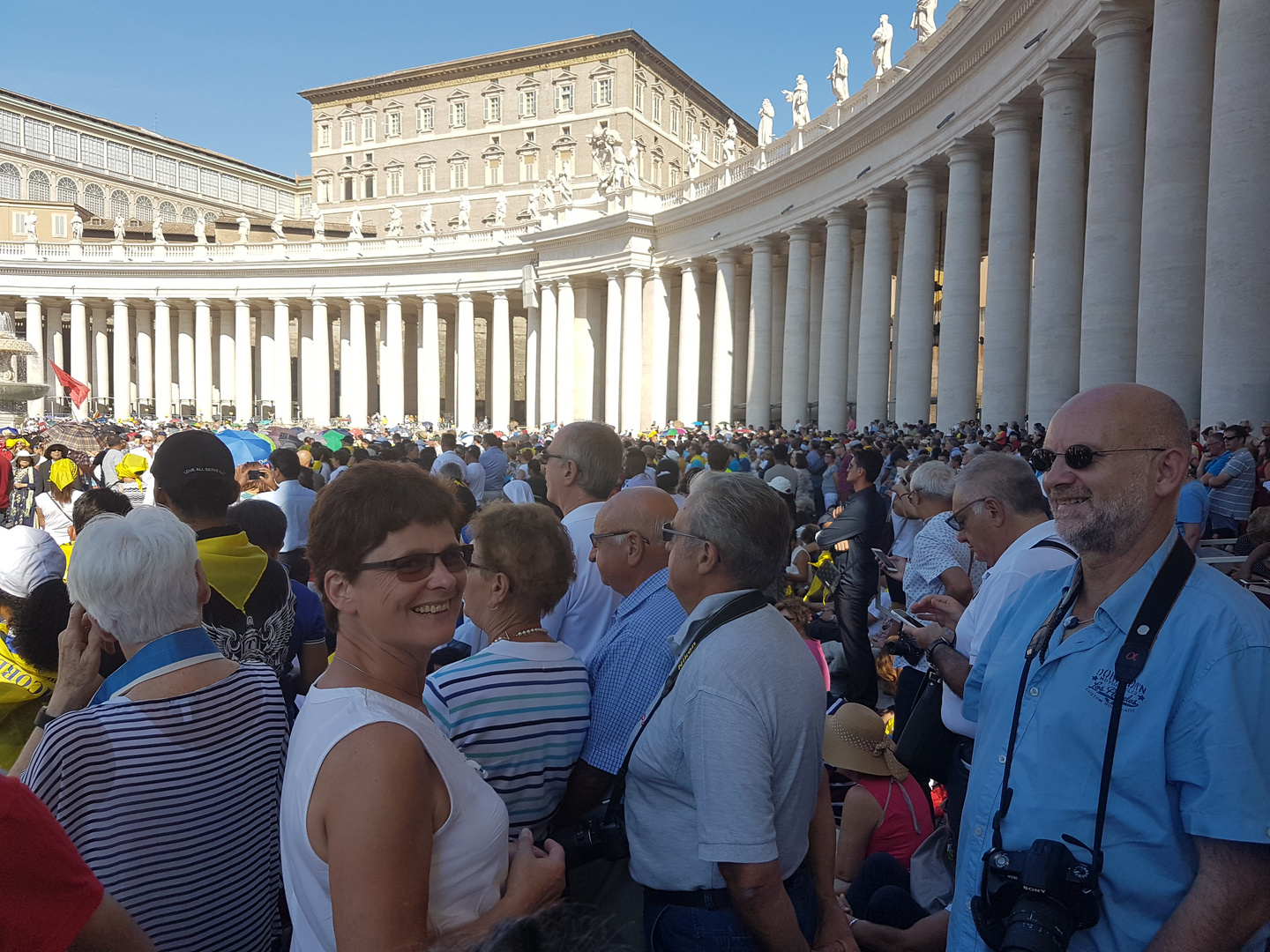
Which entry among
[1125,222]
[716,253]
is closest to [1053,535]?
[1125,222]

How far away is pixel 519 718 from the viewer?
125 inches

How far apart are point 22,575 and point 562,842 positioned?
3.29 meters

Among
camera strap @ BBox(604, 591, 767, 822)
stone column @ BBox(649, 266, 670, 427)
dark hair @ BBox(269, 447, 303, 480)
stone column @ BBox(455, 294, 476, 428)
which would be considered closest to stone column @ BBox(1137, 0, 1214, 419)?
dark hair @ BBox(269, 447, 303, 480)

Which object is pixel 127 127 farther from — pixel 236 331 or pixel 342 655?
pixel 342 655

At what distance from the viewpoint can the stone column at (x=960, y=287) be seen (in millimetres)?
26922

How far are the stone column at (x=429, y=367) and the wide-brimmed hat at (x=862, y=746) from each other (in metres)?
58.2

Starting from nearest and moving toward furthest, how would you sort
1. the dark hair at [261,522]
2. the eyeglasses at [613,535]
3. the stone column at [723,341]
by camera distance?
the eyeglasses at [613,535] → the dark hair at [261,522] → the stone column at [723,341]

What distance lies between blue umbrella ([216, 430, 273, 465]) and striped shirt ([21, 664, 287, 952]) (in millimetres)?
11912

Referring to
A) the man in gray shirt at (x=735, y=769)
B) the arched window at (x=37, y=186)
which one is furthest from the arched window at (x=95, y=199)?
the man in gray shirt at (x=735, y=769)

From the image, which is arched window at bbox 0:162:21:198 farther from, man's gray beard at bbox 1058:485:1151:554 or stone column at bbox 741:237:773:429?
man's gray beard at bbox 1058:485:1151:554

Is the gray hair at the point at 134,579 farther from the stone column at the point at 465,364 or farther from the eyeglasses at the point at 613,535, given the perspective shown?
the stone column at the point at 465,364

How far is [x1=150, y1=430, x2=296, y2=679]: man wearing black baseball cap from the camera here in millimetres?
4527

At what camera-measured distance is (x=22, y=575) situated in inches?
182

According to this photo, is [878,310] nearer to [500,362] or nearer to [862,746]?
[862,746]
